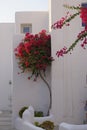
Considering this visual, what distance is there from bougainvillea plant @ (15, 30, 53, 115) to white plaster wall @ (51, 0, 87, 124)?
316 mm

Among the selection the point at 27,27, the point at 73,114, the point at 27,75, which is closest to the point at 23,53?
the point at 27,75

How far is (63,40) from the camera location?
1323cm

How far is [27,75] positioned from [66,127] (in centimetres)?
646

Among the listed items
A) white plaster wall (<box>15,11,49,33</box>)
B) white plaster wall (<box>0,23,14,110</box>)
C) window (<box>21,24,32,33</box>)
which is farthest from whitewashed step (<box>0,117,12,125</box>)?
window (<box>21,24,32,33</box>)

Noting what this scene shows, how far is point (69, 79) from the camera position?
13.2 metres

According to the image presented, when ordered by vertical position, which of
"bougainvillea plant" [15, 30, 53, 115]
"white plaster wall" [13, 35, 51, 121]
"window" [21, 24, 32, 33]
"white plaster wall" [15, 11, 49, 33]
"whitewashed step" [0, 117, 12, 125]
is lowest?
"whitewashed step" [0, 117, 12, 125]

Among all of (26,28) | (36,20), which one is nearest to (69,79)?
(36,20)

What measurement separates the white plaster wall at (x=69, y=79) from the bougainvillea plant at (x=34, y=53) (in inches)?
12.4

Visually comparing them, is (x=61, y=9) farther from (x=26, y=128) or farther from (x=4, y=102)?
(x=4, y=102)

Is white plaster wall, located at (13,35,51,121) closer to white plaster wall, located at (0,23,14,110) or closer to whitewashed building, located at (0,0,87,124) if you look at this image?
whitewashed building, located at (0,0,87,124)

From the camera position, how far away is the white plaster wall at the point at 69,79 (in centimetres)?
1315

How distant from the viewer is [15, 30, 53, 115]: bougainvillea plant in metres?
13.1

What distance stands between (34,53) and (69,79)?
1.63 meters

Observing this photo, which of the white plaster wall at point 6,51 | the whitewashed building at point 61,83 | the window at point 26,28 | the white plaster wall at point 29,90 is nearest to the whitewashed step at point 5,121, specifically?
the whitewashed building at point 61,83
